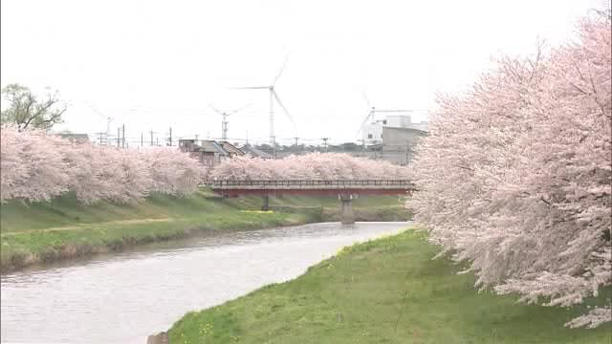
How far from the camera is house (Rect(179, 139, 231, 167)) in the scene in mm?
128500

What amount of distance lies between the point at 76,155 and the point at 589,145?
213 feet

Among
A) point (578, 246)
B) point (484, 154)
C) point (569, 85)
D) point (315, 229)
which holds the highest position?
point (569, 85)

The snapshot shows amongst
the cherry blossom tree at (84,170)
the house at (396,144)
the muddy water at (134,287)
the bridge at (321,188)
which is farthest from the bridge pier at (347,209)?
the house at (396,144)

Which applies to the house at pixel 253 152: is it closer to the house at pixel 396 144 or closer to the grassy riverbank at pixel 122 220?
the house at pixel 396 144

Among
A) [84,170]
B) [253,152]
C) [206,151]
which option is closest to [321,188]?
[206,151]

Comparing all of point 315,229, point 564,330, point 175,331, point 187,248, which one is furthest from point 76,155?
point 564,330

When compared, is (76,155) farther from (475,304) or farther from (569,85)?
(569,85)

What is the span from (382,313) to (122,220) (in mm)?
53811

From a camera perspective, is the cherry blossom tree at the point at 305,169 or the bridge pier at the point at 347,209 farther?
the cherry blossom tree at the point at 305,169

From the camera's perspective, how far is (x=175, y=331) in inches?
1079

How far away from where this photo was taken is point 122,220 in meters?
73.6

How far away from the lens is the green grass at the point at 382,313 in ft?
65.5

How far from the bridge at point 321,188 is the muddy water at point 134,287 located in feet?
127

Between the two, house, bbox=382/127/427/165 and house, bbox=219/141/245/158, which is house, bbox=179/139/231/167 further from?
house, bbox=382/127/427/165
